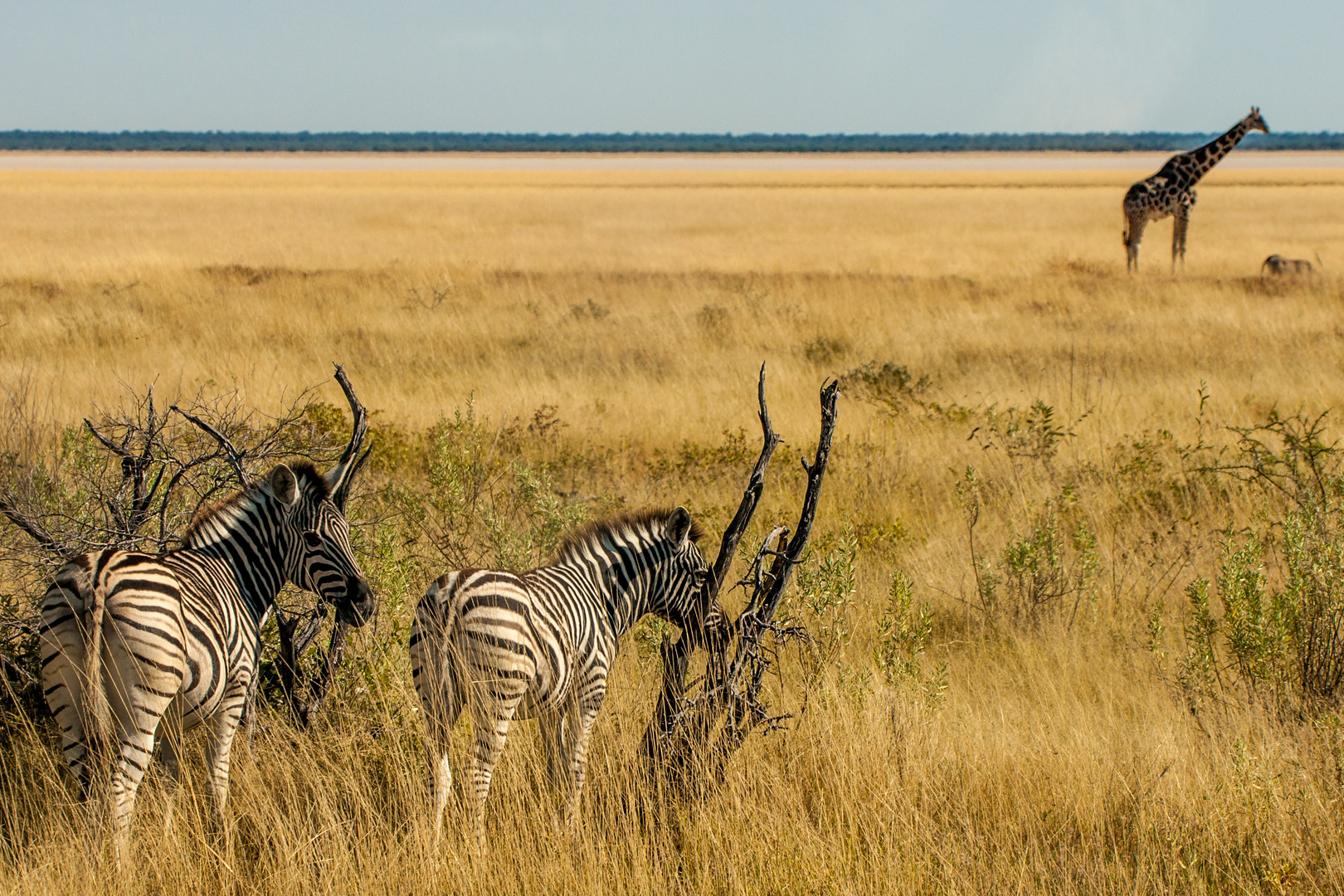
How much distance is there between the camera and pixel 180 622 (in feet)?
10.0

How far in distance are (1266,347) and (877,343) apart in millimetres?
4835

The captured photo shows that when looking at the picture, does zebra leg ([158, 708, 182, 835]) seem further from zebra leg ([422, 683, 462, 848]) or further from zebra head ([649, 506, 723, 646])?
zebra head ([649, 506, 723, 646])

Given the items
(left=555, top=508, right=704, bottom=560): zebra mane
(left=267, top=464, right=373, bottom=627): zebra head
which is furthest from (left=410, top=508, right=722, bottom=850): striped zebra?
(left=267, top=464, right=373, bottom=627): zebra head

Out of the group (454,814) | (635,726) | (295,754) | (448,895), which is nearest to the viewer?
(448,895)

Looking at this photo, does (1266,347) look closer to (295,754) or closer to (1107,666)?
(1107,666)

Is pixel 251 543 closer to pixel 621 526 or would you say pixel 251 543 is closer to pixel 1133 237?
pixel 621 526

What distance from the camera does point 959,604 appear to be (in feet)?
19.8

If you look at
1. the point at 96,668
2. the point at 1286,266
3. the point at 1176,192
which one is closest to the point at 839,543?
the point at 96,668

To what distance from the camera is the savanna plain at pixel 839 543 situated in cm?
338

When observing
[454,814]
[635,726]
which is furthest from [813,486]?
A: [454,814]

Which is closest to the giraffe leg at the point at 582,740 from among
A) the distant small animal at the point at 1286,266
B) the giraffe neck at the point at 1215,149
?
the distant small animal at the point at 1286,266

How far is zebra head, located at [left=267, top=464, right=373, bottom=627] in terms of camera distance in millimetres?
3494

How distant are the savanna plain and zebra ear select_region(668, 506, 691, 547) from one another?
0.79m

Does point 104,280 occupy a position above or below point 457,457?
above
